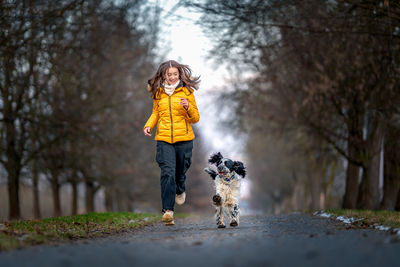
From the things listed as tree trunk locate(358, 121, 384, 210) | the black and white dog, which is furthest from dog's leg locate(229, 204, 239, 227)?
tree trunk locate(358, 121, 384, 210)

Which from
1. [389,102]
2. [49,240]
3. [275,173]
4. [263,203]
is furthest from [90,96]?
[263,203]

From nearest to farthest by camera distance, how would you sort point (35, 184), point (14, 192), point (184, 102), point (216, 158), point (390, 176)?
1. point (184, 102)
2. point (216, 158)
3. point (390, 176)
4. point (14, 192)
5. point (35, 184)

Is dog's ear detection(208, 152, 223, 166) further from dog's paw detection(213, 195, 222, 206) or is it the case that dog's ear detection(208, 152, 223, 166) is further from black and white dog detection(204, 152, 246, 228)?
dog's paw detection(213, 195, 222, 206)

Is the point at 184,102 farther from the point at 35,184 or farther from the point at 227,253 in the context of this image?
the point at 35,184

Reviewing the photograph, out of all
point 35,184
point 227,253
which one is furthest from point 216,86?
point 227,253

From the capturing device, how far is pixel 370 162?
1655cm

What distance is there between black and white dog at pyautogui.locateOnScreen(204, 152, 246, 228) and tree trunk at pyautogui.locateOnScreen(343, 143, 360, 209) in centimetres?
1004

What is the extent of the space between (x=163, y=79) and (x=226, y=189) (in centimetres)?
202

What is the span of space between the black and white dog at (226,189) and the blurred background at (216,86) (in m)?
0.45

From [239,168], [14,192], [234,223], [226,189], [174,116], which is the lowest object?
[14,192]

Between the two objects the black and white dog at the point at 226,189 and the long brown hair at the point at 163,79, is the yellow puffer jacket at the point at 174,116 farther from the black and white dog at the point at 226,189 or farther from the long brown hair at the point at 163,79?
the black and white dog at the point at 226,189

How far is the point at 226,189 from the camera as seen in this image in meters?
8.52

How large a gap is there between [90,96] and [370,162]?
446 inches

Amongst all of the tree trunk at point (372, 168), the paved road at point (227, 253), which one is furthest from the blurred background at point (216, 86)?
the paved road at point (227, 253)
